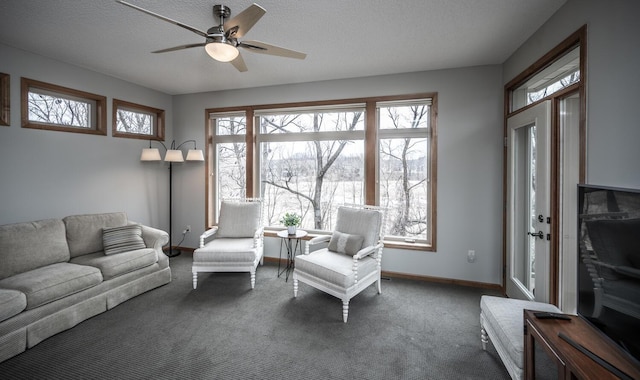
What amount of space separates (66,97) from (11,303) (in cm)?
259

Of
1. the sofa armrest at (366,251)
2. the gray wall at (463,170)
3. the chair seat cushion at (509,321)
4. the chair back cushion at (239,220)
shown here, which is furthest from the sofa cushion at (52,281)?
the chair seat cushion at (509,321)

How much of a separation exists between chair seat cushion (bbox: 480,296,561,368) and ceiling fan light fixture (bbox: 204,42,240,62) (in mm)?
2599

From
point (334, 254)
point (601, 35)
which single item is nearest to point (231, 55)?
point (334, 254)

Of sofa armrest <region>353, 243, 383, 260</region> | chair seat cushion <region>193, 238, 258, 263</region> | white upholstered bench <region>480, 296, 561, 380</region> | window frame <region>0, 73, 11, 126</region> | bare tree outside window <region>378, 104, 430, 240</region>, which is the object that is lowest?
white upholstered bench <region>480, 296, 561, 380</region>

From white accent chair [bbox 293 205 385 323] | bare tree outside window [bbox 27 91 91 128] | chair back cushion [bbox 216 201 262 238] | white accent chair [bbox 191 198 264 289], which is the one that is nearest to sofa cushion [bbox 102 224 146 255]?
white accent chair [bbox 191 198 264 289]

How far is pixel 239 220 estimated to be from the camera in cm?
397

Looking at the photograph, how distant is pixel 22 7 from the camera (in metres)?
2.27

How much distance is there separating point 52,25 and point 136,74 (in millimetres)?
1298

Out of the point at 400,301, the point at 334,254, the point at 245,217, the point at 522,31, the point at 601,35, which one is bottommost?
the point at 400,301

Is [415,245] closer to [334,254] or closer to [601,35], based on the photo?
[334,254]

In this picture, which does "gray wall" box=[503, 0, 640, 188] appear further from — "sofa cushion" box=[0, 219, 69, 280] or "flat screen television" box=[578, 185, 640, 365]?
"sofa cushion" box=[0, 219, 69, 280]

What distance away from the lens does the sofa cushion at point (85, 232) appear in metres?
3.15

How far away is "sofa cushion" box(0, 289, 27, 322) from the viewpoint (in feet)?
6.83

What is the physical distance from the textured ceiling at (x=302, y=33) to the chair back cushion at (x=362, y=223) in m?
1.77
